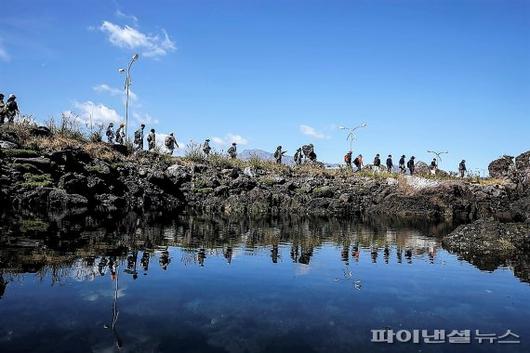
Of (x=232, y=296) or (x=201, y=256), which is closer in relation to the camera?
(x=232, y=296)

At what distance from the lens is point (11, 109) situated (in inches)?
1656

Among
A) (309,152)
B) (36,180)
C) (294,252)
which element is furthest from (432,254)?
(309,152)

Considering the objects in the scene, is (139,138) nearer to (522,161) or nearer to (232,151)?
(232,151)

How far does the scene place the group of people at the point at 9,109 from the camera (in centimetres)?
4159

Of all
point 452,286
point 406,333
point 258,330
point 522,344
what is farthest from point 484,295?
point 258,330

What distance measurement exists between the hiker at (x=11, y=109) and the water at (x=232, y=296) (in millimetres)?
25577

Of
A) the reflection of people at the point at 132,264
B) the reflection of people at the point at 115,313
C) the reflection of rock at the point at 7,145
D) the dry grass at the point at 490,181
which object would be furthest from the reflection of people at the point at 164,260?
the dry grass at the point at 490,181

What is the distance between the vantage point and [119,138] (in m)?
52.0

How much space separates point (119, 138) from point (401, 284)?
43931mm

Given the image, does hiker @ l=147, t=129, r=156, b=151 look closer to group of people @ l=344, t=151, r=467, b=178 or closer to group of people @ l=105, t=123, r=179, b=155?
group of people @ l=105, t=123, r=179, b=155

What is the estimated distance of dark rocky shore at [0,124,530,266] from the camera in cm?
3603

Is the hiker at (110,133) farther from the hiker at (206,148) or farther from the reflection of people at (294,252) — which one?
the reflection of people at (294,252)

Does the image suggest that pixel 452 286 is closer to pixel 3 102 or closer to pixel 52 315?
pixel 52 315

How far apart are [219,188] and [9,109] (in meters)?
20.8
